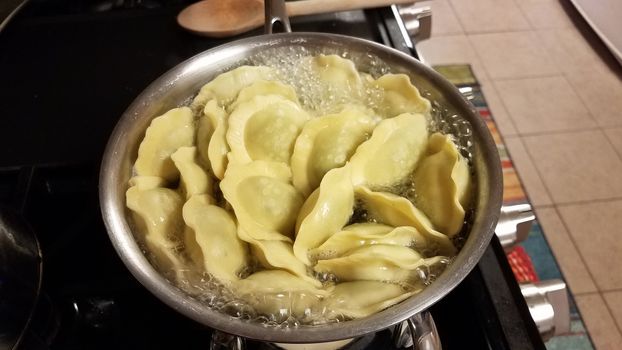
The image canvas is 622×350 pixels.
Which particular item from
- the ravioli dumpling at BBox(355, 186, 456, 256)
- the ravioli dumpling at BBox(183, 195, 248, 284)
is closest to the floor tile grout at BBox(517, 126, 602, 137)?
Result: the ravioli dumpling at BBox(355, 186, 456, 256)

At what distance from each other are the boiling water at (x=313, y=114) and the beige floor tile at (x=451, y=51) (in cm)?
120

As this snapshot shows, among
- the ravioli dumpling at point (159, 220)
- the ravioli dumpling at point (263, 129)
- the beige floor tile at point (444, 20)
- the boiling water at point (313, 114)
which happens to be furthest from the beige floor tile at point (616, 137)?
the ravioli dumpling at point (159, 220)

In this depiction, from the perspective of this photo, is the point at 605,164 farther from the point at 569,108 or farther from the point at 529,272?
the point at 529,272

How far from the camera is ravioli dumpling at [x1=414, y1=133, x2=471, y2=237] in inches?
18.7

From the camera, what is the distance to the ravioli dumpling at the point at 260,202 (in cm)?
47

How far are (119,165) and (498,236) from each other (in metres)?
0.44

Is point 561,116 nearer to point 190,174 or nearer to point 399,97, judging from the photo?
point 399,97

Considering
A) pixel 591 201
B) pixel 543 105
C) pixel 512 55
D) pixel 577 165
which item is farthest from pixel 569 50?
pixel 591 201

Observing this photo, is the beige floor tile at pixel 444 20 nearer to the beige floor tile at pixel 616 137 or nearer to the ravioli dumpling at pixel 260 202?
the beige floor tile at pixel 616 137

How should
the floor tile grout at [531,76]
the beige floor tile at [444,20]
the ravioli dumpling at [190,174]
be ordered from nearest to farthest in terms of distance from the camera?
the ravioli dumpling at [190,174]
the floor tile grout at [531,76]
the beige floor tile at [444,20]

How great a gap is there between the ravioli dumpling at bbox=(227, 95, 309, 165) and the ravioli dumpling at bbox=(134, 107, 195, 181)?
0.06 m

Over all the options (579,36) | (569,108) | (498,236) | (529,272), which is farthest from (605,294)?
(579,36)

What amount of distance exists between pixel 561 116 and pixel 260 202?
1423 millimetres

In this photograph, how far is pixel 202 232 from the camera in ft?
1.47
